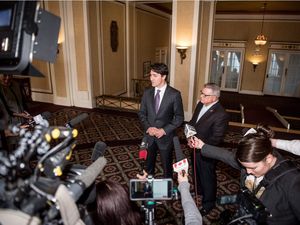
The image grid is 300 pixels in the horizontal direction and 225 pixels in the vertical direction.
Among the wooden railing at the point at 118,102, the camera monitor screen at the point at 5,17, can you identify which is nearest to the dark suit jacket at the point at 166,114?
the camera monitor screen at the point at 5,17

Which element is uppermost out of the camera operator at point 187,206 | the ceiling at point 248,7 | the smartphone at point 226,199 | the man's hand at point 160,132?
the ceiling at point 248,7

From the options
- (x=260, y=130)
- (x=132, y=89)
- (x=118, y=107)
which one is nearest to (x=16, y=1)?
(x=260, y=130)

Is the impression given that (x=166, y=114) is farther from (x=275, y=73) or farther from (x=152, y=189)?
(x=275, y=73)

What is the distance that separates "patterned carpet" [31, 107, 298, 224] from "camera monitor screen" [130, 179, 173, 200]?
1.06 meters

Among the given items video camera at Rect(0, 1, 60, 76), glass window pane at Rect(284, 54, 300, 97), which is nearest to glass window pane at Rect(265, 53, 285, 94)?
glass window pane at Rect(284, 54, 300, 97)

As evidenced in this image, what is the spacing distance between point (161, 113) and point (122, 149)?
1.89 m

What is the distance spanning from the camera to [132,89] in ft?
31.1

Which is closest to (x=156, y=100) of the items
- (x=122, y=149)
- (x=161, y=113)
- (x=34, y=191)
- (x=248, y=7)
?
(x=161, y=113)

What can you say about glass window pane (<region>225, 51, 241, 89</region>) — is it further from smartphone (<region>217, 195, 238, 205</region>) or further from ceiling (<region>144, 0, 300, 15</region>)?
smartphone (<region>217, 195, 238, 205</region>)

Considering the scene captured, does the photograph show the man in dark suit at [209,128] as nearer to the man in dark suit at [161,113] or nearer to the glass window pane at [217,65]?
the man in dark suit at [161,113]

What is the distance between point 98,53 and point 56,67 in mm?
1300

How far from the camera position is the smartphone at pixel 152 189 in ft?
3.74

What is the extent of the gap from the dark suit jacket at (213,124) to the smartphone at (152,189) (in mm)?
1419

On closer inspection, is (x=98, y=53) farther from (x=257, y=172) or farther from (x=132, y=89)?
(x=257, y=172)
